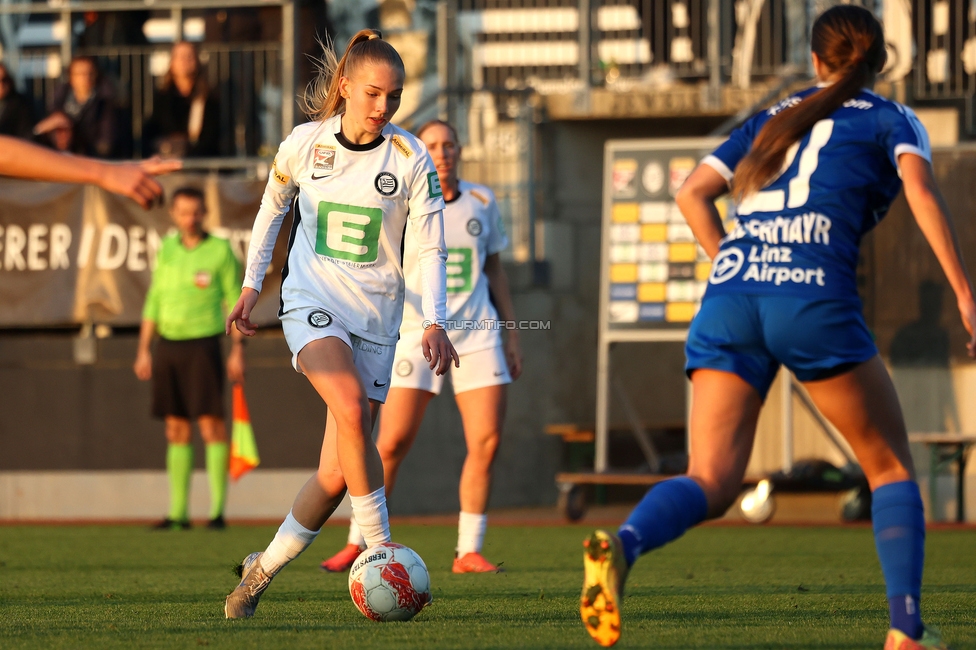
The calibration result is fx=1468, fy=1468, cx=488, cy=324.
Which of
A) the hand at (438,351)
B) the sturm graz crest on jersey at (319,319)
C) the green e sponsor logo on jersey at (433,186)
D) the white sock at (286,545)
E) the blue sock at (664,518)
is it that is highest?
the green e sponsor logo on jersey at (433,186)

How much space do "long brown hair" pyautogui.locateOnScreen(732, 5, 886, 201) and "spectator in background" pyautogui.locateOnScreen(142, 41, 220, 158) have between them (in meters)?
10.9

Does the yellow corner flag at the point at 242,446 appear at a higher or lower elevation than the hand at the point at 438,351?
lower

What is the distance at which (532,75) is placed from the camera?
16.2 metres

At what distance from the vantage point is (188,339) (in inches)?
465

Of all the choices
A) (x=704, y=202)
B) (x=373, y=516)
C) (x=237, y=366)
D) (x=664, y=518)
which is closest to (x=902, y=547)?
(x=664, y=518)

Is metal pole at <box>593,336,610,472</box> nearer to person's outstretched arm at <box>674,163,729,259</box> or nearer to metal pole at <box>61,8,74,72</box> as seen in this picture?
metal pole at <box>61,8,74,72</box>

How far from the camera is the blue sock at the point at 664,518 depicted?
403cm

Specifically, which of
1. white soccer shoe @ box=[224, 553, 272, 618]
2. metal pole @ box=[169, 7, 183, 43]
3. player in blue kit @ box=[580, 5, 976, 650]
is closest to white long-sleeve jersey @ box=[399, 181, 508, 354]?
white soccer shoe @ box=[224, 553, 272, 618]

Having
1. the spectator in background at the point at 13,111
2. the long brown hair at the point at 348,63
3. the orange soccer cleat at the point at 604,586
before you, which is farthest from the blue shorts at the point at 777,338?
the spectator in background at the point at 13,111

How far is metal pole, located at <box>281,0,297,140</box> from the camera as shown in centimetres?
→ 1412

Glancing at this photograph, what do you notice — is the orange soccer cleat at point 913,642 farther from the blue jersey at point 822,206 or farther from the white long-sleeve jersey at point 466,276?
the white long-sleeve jersey at point 466,276

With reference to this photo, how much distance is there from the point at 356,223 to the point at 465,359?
2.42m

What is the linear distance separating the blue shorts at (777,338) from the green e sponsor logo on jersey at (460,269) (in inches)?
150

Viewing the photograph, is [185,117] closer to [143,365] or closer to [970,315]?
[143,365]
